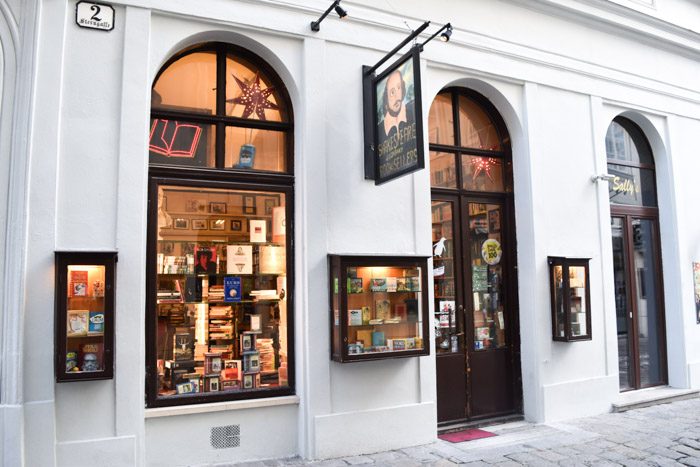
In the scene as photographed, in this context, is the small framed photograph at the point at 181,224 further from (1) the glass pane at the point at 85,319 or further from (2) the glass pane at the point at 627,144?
(2) the glass pane at the point at 627,144

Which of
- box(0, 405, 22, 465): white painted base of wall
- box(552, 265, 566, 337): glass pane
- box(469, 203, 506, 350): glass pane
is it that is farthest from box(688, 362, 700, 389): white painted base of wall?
box(0, 405, 22, 465): white painted base of wall

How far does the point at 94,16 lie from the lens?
5695 millimetres

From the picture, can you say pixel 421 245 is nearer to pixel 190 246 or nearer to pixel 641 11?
pixel 190 246

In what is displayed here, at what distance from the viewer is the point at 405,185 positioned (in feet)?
23.2

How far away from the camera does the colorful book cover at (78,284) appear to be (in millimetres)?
5266

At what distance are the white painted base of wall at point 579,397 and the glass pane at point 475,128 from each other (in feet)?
11.5

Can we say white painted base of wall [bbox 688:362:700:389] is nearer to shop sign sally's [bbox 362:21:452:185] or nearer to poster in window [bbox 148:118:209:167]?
shop sign sally's [bbox 362:21:452:185]

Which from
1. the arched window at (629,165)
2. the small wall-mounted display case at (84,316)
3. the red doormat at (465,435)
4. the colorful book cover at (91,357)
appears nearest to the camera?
the small wall-mounted display case at (84,316)

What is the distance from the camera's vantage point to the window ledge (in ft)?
18.8

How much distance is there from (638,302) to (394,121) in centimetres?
585

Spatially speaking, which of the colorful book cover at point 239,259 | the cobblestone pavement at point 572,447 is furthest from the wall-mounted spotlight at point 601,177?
the colorful book cover at point 239,259

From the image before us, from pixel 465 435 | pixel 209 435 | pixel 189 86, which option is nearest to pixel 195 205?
pixel 189 86

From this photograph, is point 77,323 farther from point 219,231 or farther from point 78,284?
point 219,231

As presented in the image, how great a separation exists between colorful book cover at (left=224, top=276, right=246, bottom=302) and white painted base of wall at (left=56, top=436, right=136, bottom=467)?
5.61 ft
